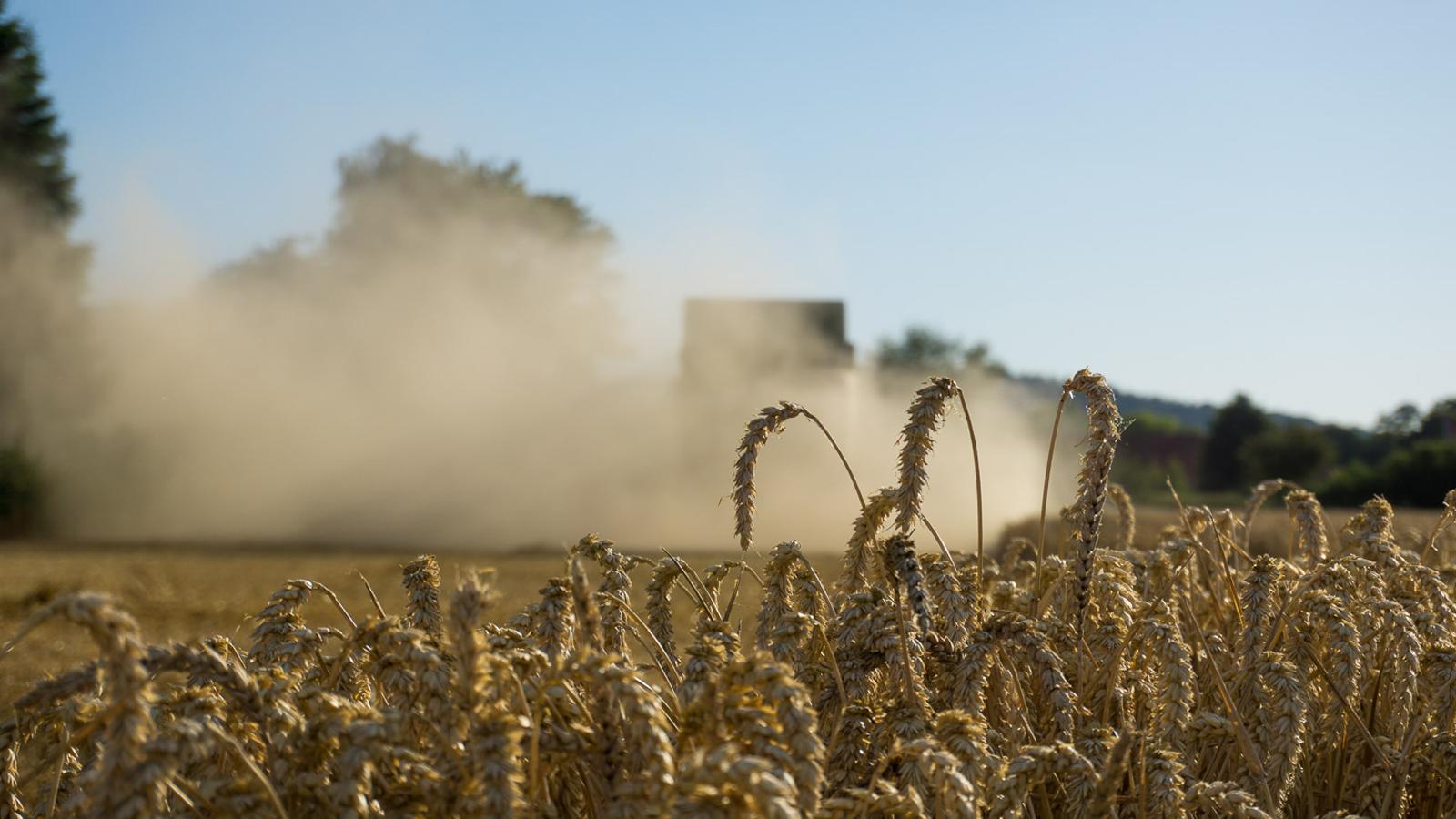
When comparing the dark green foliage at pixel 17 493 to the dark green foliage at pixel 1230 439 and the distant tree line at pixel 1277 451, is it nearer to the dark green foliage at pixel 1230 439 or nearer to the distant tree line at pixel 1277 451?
the distant tree line at pixel 1277 451

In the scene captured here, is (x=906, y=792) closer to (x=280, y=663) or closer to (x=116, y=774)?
(x=116, y=774)

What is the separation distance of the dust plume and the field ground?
5205 mm

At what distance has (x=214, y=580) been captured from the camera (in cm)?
1166

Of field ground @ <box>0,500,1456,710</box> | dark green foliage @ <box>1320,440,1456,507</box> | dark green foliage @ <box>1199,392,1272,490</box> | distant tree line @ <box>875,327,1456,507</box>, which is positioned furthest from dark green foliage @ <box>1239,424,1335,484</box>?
field ground @ <box>0,500,1456,710</box>

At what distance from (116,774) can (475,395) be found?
2761cm

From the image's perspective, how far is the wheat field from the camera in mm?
1034

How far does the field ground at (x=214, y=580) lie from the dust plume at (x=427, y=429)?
5.21 metres

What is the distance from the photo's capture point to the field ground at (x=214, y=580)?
6738mm

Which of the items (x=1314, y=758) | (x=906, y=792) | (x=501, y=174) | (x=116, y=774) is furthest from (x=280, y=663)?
(x=501, y=174)

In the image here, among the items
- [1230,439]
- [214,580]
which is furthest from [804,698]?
[1230,439]

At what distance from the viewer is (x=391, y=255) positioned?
31.2m

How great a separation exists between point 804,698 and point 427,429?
87.1 ft

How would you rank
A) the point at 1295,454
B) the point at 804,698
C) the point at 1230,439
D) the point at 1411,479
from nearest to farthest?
the point at 804,698
the point at 1411,479
the point at 1295,454
the point at 1230,439

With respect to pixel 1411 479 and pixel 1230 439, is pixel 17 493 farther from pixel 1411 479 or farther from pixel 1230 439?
pixel 1230 439
